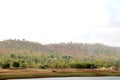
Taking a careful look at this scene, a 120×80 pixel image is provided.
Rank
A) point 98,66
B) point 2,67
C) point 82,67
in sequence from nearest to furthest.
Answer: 1. point 2,67
2. point 82,67
3. point 98,66

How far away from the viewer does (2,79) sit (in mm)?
83625

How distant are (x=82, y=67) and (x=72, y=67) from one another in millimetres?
5306

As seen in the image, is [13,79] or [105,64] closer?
[13,79]

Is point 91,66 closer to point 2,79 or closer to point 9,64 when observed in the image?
point 9,64

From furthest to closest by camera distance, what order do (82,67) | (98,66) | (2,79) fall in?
(98,66) < (82,67) < (2,79)

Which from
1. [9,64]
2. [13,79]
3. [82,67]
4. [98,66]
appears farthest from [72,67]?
[13,79]

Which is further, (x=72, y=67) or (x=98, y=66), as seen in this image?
(x=98, y=66)

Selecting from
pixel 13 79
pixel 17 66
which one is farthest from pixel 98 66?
pixel 13 79

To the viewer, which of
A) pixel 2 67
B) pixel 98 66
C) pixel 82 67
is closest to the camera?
pixel 2 67

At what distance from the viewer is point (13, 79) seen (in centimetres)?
8588

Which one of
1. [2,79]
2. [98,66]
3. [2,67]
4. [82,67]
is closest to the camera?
[2,79]

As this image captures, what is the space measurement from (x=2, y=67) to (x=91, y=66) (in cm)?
4889

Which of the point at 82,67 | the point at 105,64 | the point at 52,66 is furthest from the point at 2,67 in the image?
the point at 105,64

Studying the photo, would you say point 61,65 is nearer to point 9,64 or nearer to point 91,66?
point 91,66
